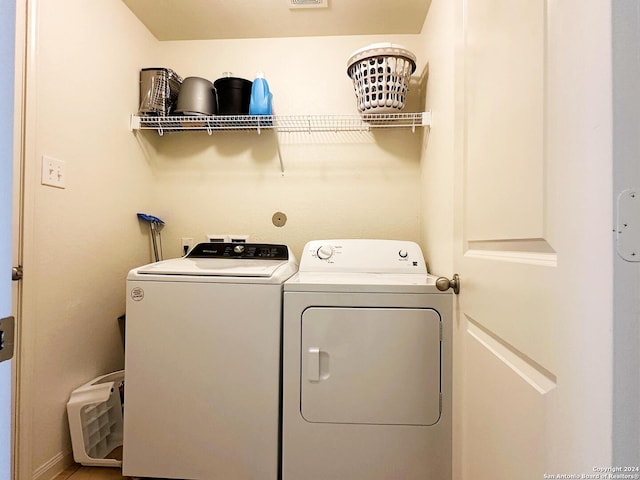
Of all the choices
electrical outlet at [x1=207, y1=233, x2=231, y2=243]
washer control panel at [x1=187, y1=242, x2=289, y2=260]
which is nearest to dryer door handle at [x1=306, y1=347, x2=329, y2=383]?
washer control panel at [x1=187, y1=242, x2=289, y2=260]

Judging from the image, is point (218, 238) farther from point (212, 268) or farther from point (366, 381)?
point (366, 381)

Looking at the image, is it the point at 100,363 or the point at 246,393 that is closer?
the point at 246,393

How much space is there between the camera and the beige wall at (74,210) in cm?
131

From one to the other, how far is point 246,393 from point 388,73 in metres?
1.67

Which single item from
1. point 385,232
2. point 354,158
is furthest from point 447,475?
point 354,158

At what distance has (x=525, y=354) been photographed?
67cm

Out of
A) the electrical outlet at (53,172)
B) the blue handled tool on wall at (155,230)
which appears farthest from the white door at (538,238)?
the blue handled tool on wall at (155,230)

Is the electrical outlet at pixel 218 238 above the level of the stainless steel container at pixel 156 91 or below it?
below

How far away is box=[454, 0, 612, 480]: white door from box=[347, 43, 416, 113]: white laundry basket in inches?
27.3

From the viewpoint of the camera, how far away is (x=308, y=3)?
178 centimetres

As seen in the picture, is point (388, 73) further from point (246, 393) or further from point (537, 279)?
point (246, 393)

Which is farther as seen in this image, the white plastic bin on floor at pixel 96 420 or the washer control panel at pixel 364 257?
the washer control panel at pixel 364 257

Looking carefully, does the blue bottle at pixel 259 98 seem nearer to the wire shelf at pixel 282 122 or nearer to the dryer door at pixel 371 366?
the wire shelf at pixel 282 122

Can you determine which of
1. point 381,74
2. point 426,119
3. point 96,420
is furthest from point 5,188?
point 426,119
